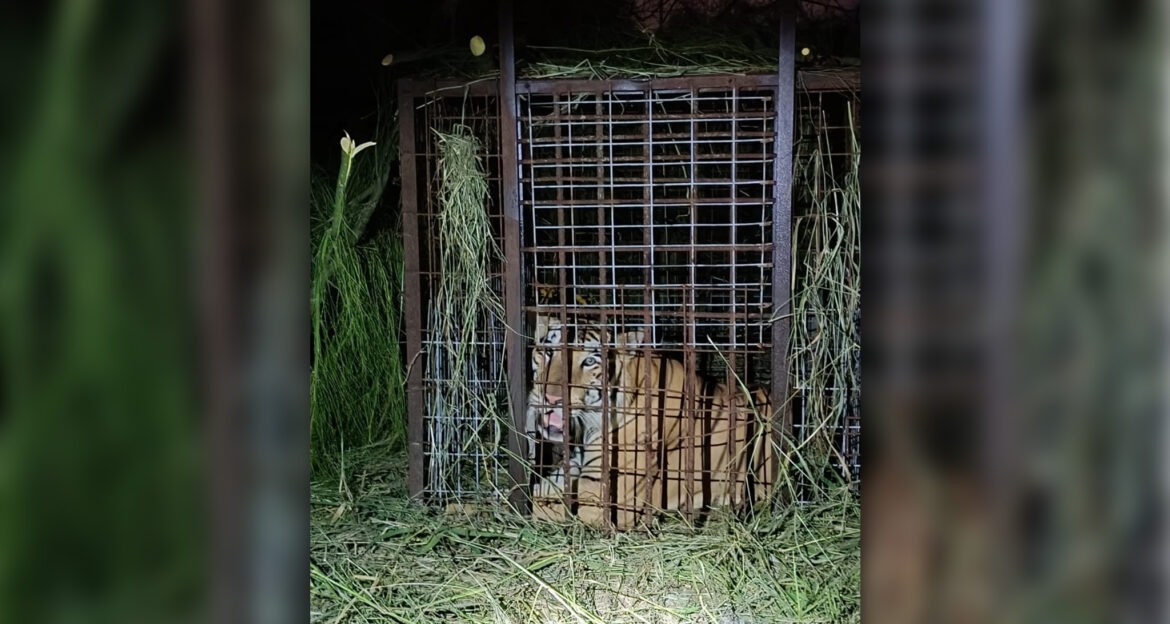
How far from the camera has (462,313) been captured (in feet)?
11.8

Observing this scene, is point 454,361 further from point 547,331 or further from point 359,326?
point 359,326

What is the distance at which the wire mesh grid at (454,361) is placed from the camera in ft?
11.7

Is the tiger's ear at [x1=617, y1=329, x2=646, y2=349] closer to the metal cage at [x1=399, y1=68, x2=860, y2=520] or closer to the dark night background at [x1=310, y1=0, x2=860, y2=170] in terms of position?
the metal cage at [x1=399, y1=68, x2=860, y2=520]

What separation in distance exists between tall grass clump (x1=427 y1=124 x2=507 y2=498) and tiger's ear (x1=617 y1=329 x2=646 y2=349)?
520 mm

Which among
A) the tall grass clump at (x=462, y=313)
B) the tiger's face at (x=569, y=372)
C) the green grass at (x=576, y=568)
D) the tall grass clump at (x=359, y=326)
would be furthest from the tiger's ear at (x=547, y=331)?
the tall grass clump at (x=359, y=326)

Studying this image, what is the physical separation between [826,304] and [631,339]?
2.83ft

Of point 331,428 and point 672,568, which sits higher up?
point 331,428
